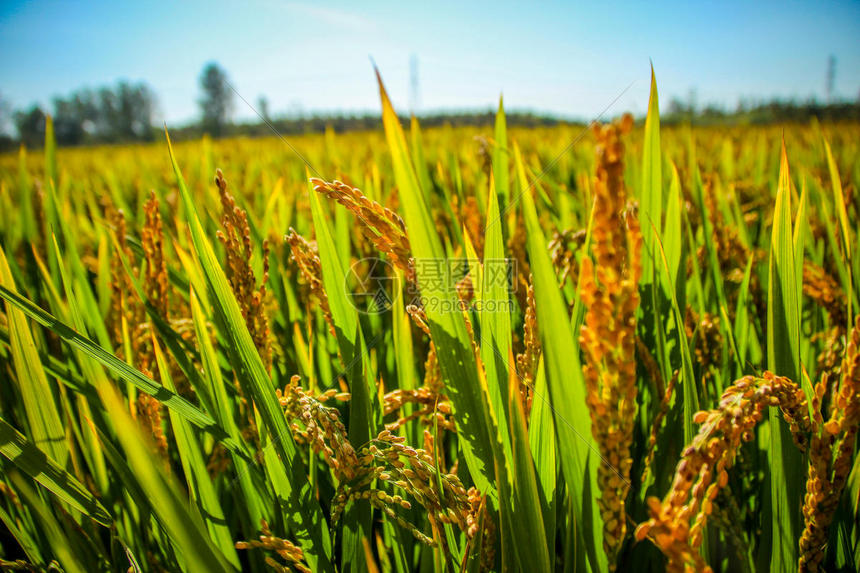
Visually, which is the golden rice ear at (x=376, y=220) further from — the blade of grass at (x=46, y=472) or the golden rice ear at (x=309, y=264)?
the blade of grass at (x=46, y=472)

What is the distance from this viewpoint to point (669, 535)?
13.0 inches

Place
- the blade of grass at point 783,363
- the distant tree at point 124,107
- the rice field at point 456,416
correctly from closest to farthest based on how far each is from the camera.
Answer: the rice field at point 456,416
the blade of grass at point 783,363
the distant tree at point 124,107

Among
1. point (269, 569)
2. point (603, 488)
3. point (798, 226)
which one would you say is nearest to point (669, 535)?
point (603, 488)

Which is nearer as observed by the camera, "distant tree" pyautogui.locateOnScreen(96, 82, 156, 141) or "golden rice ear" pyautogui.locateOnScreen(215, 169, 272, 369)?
"golden rice ear" pyautogui.locateOnScreen(215, 169, 272, 369)

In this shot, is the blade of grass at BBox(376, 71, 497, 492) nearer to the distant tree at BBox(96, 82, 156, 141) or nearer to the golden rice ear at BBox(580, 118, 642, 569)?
the golden rice ear at BBox(580, 118, 642, 569)

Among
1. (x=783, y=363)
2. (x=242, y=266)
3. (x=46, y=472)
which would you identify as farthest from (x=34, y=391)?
(x=783, y=363)

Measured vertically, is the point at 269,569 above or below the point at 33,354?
below

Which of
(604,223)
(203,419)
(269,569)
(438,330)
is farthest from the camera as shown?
(269,569)

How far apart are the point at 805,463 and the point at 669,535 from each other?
0.43 metres

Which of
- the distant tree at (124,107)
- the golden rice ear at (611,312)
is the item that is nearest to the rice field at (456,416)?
the golden rice ear at (611,312)

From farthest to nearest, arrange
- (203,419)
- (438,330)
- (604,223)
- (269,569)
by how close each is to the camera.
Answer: (269,569)
(203,419)
(438,330)
(604,223)

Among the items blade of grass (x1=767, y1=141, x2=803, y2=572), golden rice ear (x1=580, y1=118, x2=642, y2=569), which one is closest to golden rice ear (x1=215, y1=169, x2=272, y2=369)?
golden rice ear (x1=580, y1=118, x2=642, y2=569)

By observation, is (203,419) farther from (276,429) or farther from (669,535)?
(669,535)

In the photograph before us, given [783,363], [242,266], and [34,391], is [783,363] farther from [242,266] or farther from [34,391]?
[34,391]
